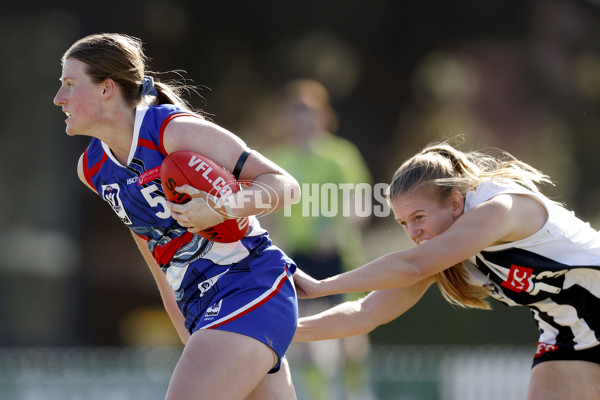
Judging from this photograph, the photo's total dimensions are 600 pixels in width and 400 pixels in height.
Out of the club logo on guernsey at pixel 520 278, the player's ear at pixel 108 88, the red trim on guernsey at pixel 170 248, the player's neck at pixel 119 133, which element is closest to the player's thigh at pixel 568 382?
the club logo on guernsey at pixel 520 278

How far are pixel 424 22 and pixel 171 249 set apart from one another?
5006 millimetres

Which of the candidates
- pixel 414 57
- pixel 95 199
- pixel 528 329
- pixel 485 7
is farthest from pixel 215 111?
pixel 528 329

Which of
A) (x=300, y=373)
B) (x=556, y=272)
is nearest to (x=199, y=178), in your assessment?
(x=556, y=272)

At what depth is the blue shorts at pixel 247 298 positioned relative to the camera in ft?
9.05

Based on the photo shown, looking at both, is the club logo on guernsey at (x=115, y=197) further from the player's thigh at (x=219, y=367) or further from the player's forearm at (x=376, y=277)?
the player's forearm at (x=376, y=277)

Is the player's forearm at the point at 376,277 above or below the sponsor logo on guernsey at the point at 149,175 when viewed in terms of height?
below

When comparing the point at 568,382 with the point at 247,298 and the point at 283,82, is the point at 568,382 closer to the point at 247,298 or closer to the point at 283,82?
the point at 247,298

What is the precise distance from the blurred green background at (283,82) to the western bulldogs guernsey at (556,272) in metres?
4.15

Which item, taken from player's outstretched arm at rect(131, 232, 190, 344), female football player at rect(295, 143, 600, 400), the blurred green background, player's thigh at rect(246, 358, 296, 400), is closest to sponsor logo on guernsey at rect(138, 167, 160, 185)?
player's outstretched arm at rect(131, 232, 190, 344)

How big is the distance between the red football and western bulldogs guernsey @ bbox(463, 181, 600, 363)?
2.99ft

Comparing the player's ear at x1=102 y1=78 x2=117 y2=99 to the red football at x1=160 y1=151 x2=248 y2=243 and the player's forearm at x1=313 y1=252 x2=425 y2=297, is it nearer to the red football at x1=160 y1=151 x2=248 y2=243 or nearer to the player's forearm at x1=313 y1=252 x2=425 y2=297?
the red football at x1=160 y1=151 x2=248 y2=243

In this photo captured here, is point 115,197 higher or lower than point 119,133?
lower

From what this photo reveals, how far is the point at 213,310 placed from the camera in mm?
2799

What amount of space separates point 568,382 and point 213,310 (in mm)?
1312
